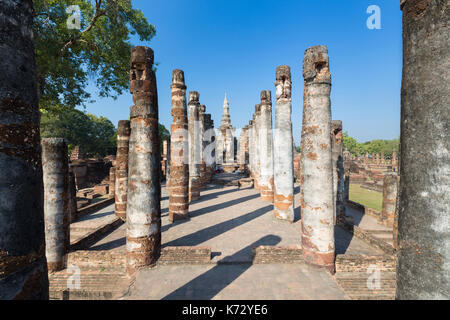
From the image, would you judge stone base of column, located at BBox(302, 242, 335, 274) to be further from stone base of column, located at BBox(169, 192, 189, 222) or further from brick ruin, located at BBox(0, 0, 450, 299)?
stone base of column, located at BBox(169, 192, 189, 222)

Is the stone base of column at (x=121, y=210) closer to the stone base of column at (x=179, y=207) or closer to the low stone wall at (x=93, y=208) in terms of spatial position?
the stone base of column at (x=179, y=207)

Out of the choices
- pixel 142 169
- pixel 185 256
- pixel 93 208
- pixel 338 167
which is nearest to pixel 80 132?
pixel 93 208

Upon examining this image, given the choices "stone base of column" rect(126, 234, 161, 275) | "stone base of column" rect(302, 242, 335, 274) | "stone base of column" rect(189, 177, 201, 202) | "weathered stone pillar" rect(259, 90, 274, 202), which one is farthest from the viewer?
"stone base of column" rect(189, 177, 201, 202)

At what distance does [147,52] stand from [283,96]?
18.8 ft

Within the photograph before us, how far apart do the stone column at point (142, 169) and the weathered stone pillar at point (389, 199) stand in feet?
32.5

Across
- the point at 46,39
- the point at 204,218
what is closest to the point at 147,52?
the point at 204,218

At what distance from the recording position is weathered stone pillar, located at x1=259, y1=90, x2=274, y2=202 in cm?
1201

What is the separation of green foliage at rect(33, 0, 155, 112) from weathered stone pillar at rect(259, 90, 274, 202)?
10.8 metres

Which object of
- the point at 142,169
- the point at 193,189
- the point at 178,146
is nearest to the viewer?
the point at 142,169

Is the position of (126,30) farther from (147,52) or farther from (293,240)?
(293,240)

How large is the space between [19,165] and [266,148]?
38.1 ft

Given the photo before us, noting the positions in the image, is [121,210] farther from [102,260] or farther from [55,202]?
[102,260]

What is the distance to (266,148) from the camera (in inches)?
487

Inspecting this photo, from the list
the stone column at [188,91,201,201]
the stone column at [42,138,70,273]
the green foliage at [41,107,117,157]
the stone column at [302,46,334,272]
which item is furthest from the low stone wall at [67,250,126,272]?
the green foliage at [41,107,117,157]
